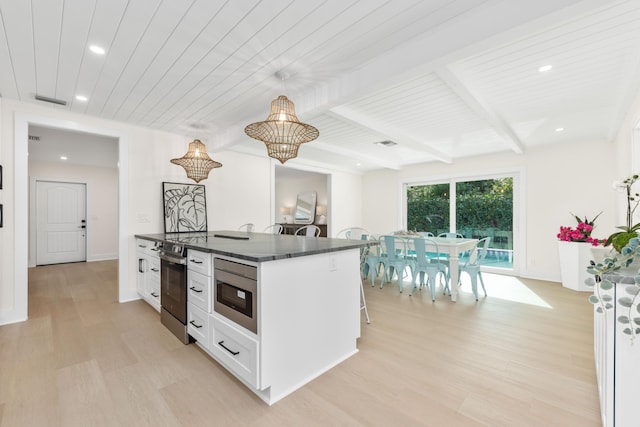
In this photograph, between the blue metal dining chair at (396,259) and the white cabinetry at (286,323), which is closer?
the white cabinetry at (286,323)

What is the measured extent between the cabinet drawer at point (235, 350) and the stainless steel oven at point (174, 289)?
531mm

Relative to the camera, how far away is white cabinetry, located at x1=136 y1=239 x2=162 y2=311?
3.12m

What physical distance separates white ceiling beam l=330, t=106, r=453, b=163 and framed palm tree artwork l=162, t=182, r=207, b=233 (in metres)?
2.55

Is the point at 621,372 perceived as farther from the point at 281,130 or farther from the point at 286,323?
the point at 281,130

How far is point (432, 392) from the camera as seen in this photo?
5.86 feet

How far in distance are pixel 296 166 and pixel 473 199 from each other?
149 inches

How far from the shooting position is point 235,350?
1850mm

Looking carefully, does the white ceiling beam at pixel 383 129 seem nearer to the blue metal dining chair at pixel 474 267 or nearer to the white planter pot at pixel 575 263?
the blue metal dining chair at pixel 474 267

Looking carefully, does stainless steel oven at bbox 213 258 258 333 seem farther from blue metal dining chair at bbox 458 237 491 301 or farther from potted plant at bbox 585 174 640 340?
blue metal dining chair at bbox 458 237 491 301

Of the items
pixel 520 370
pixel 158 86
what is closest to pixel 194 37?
pixel 158 86

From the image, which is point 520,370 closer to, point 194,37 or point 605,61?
point 605,61

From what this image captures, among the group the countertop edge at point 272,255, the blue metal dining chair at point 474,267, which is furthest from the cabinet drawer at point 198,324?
the blue metal dining chair at point 474,267

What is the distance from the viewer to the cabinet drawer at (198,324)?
216cm

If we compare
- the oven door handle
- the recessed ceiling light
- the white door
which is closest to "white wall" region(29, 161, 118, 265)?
the white door
